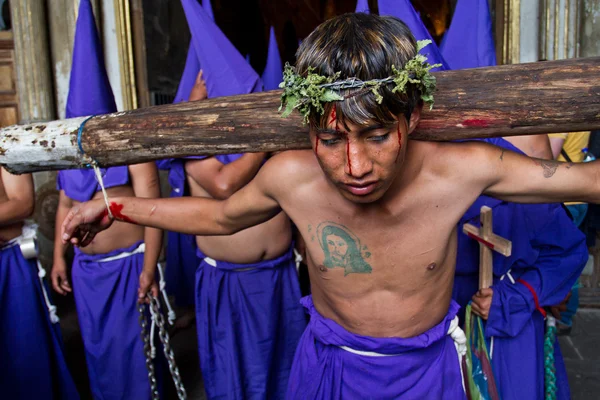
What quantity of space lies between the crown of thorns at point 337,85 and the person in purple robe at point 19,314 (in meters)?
2.24

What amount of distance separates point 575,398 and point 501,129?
2.51 m

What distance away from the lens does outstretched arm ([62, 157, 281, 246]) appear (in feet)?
6.23

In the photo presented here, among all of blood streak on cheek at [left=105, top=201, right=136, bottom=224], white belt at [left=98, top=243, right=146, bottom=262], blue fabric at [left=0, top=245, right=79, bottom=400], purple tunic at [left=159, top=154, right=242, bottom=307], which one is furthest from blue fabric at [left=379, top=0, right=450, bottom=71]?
purple tunic at [left=159, top=154, right=242, bottom=307]

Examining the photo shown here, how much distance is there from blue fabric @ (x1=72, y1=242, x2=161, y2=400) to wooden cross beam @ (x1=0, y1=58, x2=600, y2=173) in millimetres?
1258

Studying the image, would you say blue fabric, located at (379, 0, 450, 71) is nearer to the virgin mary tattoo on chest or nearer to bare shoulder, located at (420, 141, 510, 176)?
bare shoulder, located at (420, 141, 510, 176)

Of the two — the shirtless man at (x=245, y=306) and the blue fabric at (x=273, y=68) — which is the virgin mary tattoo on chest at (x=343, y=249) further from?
the blue fabric at (x=273, y=68)

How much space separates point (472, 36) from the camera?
267 centimetres

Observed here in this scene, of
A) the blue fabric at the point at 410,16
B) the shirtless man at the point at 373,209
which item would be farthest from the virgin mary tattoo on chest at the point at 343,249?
the blue fabric at the point at 410,16

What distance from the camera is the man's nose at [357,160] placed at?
1455mm

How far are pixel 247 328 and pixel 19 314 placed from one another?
132 centimetres

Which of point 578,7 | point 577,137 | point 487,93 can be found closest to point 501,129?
point 487,93

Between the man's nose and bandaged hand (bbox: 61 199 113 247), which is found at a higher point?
the man's nose

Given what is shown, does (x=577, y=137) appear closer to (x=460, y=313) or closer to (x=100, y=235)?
(x=460, y=313)

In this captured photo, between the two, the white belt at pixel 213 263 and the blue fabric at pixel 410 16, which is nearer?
the blue fabric at pixel 410 16
